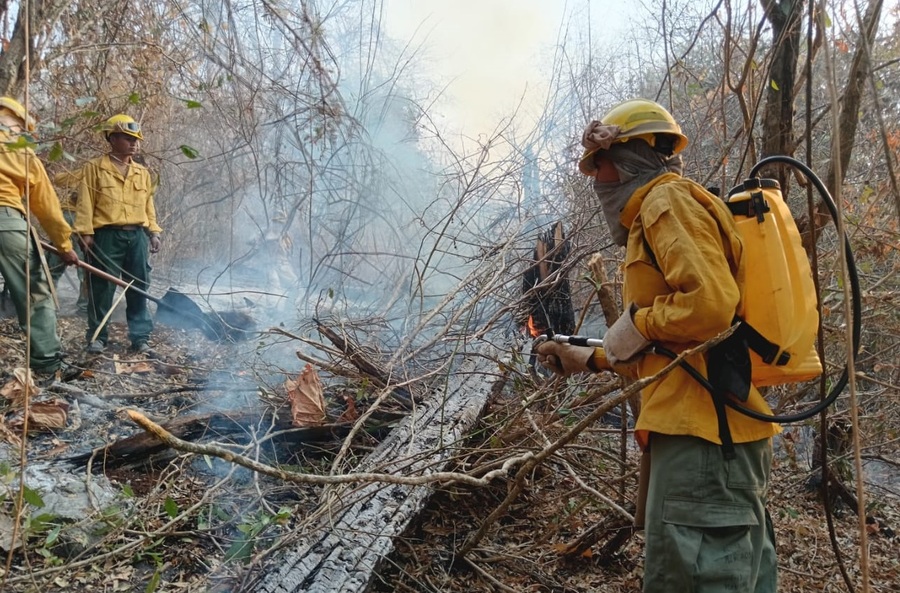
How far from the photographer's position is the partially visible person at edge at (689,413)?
5.66 feet

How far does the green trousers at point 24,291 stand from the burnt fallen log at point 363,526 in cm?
301

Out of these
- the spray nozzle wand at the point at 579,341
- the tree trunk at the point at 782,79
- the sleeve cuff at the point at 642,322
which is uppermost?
the tree trunk at the point at 782,79

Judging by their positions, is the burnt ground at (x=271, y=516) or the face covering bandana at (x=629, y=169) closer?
the face covering bandana at (x=629, y=169)

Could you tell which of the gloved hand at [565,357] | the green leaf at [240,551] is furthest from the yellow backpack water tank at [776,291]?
the green leaf at [240,551]

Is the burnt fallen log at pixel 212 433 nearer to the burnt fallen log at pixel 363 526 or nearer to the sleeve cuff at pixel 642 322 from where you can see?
the burnt fallen log at pixel 363 526

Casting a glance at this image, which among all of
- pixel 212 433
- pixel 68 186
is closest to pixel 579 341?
pixel 212 433

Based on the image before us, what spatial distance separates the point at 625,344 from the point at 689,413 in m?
0.30

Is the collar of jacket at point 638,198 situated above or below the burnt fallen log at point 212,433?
above

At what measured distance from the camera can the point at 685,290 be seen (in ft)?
5.73

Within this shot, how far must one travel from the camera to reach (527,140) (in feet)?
20.5

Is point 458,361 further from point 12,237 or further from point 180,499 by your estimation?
point 12,237

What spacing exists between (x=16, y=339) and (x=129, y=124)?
217cm

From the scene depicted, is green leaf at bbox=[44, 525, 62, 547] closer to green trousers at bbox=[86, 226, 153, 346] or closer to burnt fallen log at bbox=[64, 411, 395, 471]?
burnt fallen log at bbox=[64, 411, 395, 471]

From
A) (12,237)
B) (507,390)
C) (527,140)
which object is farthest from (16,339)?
(527,140)
